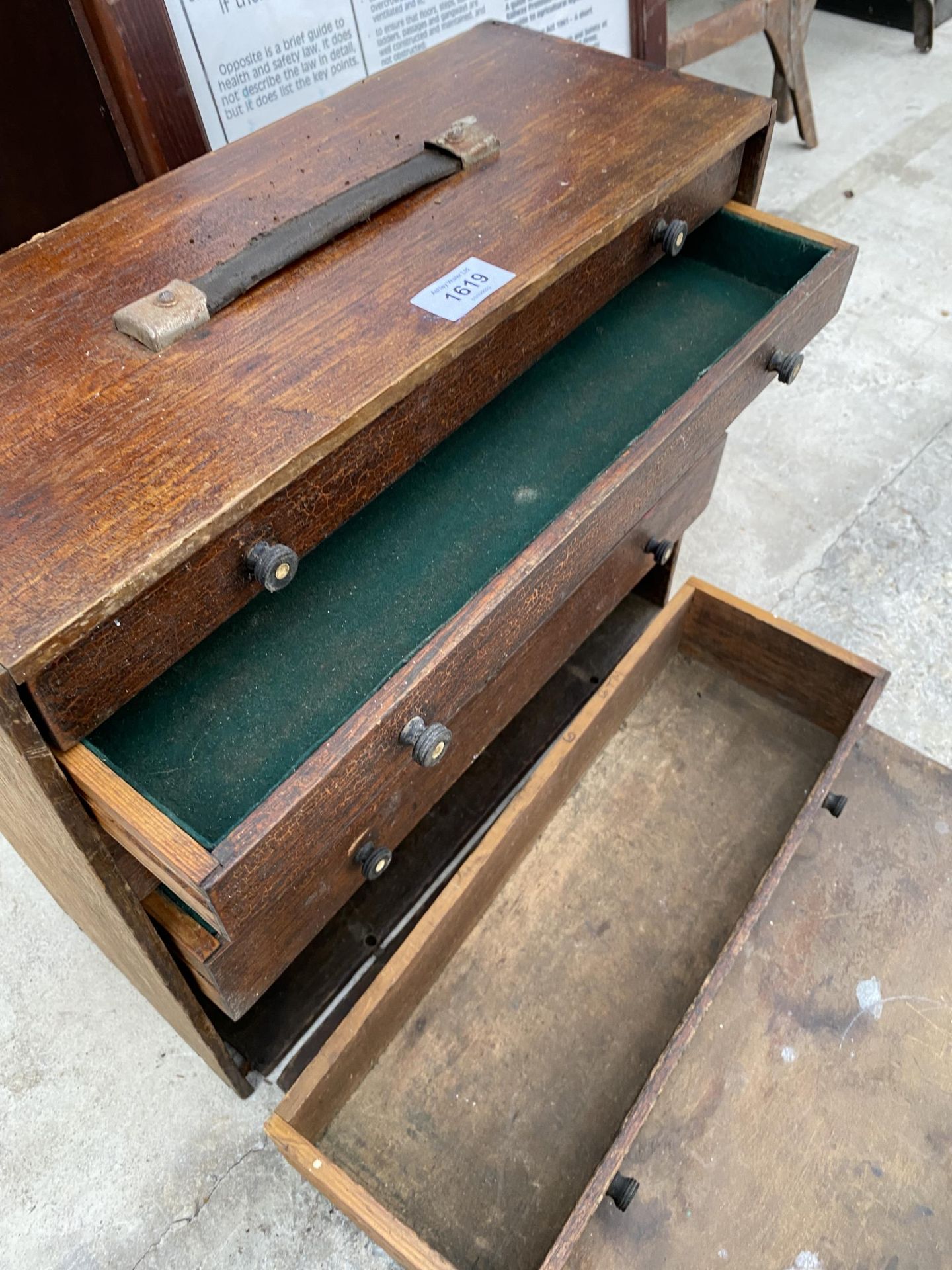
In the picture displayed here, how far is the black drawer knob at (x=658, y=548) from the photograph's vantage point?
1.18 m

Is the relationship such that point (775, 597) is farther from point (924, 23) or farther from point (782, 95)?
point (924, 23)

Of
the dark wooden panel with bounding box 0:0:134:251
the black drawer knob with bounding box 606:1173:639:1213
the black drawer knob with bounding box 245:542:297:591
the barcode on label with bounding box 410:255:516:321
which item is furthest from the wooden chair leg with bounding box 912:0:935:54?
the black drawer knob with bounding box 606:1173:639:1213

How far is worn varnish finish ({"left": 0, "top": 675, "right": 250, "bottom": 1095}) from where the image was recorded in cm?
63

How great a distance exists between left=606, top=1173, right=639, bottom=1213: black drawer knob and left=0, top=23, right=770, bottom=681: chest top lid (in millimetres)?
734

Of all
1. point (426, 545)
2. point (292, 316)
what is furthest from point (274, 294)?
point (426, 545)

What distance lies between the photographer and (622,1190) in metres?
0.91

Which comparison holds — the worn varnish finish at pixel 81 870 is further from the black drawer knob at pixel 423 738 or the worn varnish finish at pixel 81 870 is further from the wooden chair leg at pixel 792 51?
the wooden chair leg at pixel 792 51

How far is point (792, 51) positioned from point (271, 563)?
2.61m

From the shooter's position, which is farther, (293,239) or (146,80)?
(146,80)

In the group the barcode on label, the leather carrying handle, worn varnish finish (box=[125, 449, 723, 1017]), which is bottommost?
worn varnish finish (box=[125, 449, 723, 1017])

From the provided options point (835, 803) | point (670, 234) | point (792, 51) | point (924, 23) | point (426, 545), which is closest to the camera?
point (426, 545)

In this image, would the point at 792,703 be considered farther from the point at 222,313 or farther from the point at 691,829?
the point at 222,313

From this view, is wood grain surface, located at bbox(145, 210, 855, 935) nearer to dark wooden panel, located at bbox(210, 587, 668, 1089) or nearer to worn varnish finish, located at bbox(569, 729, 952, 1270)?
dark wooden panel, located at bbox(210, 587, 668, 1089)

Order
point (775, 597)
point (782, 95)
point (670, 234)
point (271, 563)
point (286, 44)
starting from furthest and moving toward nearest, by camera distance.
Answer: point (782, 95) < point (775, 597) < point (286, 44) < point (670, 234) < point (271, 563)
